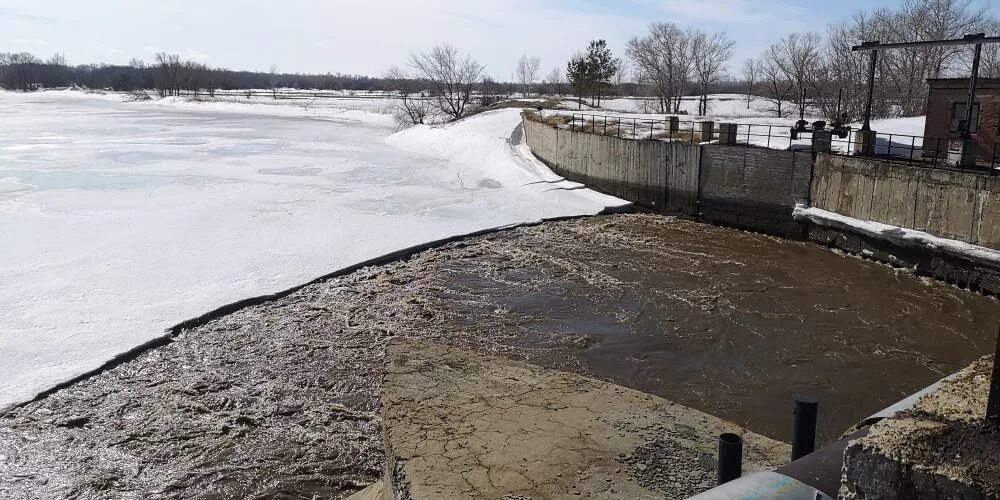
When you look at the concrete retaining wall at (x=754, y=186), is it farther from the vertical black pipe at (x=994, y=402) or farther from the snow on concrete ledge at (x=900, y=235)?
the vertical black pipe at (x=994, y=402)

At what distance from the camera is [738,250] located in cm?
1883

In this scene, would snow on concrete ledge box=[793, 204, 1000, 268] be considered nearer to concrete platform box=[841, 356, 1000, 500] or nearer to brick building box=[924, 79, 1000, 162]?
brick building box=[924, 79, 1000, 162]

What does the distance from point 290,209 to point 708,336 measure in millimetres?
13748

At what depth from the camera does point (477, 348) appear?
11406 millimetres

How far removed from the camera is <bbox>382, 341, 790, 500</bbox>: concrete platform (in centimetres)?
684

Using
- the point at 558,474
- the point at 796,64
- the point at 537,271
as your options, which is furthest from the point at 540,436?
the point at 796,64

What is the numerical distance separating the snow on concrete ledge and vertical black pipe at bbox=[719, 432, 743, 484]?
43.4ft

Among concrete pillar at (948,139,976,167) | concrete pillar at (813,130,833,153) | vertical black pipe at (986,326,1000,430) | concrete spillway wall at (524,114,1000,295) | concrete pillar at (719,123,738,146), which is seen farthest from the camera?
concrete pillar at (719,123,738,146)

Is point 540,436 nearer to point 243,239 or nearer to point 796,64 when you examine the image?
point 243,239

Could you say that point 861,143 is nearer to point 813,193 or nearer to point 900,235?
point 813,193

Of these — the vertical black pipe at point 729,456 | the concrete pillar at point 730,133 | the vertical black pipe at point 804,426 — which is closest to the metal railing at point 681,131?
the concrete pillar at point 730,133

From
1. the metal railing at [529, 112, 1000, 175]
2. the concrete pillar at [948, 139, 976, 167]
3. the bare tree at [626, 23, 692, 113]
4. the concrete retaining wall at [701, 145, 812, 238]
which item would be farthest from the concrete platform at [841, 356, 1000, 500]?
the bare tree at [626, 23, 692, 113]

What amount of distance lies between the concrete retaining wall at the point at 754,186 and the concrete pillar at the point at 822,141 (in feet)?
1.09

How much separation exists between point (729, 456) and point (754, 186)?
1862 cm
